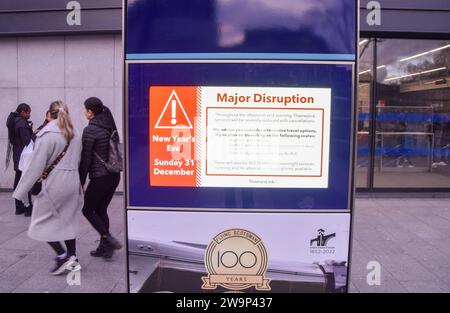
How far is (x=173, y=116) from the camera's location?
2.92 m

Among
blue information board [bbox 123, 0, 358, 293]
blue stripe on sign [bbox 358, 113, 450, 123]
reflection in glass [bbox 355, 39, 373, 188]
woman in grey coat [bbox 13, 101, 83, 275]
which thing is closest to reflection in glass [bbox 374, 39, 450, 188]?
blue stripe on sign [bbox 358, 113, 450, 123]

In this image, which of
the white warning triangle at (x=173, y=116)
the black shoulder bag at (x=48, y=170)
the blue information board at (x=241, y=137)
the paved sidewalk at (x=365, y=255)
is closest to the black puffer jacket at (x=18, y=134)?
the paved sidewalk at (x=365, y=255)

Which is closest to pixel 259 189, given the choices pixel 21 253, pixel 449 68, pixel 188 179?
pixel 188 179

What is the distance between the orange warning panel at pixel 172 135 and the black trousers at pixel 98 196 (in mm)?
2017

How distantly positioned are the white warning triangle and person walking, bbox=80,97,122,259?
6.46ft

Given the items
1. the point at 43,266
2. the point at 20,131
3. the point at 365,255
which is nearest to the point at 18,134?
the point at 20,131

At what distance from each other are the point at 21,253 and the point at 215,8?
408cm

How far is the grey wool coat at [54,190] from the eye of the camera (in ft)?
14.0

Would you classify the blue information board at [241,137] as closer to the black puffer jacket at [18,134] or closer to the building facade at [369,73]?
the black puffer jacket at [18,134]

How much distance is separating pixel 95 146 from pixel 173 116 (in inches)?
80.5

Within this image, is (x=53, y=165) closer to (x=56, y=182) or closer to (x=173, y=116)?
(x=56, y=182)
